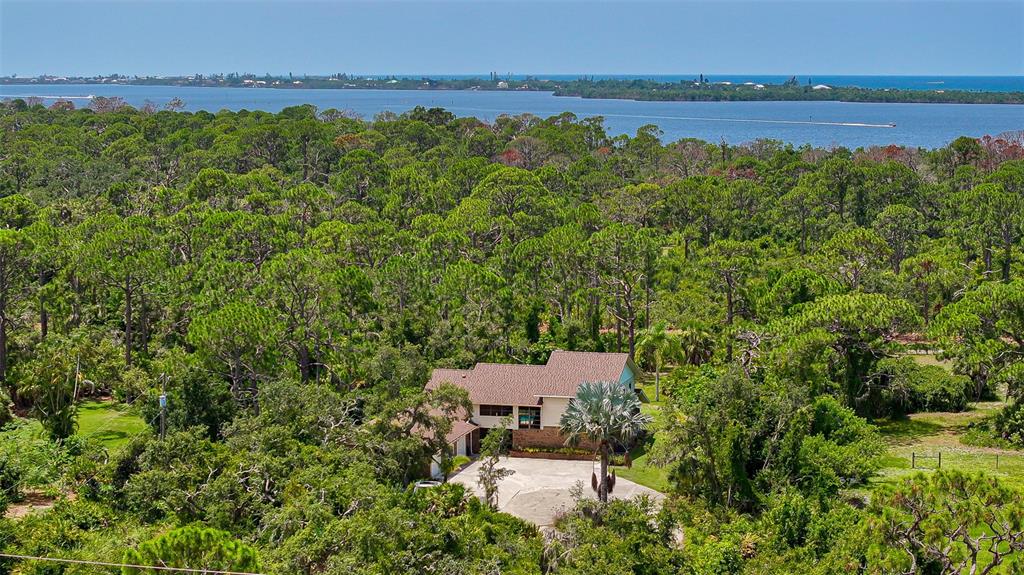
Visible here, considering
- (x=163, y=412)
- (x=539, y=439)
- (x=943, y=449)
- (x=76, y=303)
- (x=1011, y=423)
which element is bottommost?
(x=539, y=439)

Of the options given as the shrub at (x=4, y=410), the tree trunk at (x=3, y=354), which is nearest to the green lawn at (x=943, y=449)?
Result: the shrub at (x=4, y=410)

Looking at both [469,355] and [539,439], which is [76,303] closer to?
[469,355]

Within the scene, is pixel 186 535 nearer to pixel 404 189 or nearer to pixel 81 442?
pixel 81 442

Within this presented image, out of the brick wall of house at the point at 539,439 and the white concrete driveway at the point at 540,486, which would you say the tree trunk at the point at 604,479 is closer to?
the white concrete driveway at the point at 540,486

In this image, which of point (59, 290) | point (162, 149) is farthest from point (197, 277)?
point (162, 149)

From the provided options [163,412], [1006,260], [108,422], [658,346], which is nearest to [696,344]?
[658,346]

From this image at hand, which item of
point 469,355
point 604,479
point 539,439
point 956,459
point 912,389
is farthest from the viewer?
point 469,355

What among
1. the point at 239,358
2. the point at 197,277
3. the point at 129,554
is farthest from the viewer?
the point at 197,277

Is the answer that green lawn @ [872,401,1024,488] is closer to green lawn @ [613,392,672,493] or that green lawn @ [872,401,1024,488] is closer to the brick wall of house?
green lawn @ [613,392,672,493]
